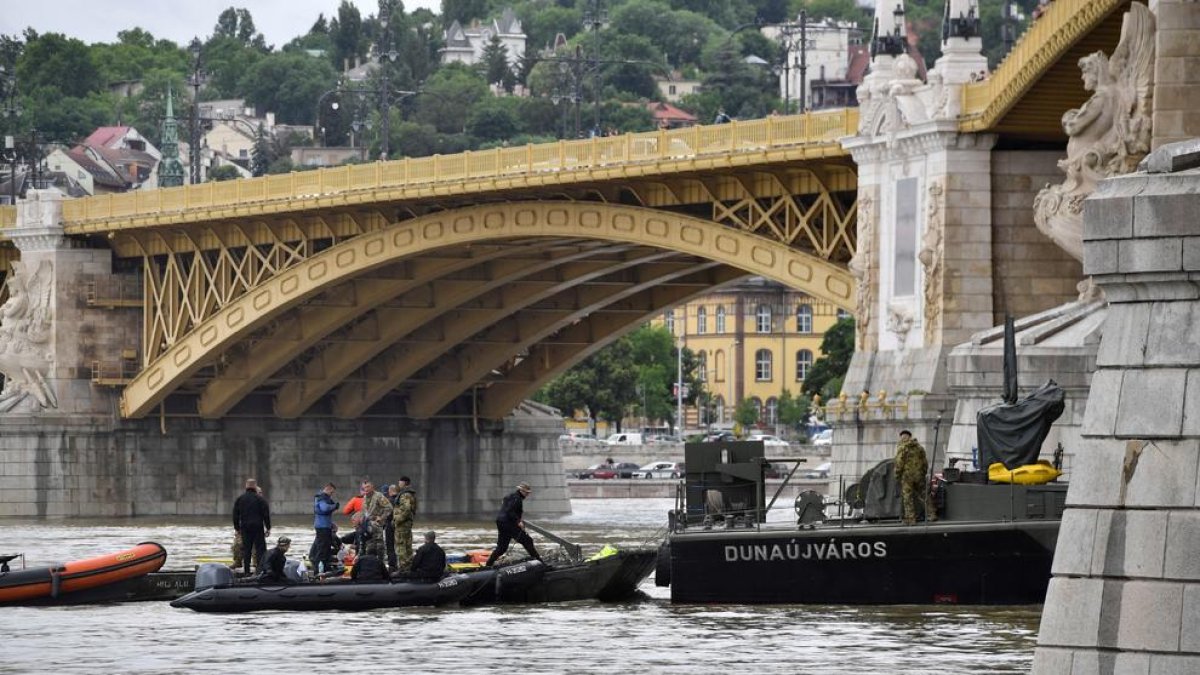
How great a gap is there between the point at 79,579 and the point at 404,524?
564cm

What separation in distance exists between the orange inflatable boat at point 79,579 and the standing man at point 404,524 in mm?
5027

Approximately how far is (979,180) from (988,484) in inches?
883

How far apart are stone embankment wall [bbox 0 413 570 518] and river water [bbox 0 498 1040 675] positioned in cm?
4795

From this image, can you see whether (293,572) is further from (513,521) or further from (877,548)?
(877,548)

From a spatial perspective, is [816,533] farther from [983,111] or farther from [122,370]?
[122,370]

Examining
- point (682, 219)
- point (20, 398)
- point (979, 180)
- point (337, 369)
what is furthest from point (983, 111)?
point (20, 398)

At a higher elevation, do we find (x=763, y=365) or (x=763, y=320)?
(x=763, y=320)

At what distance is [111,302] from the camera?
3632 inches

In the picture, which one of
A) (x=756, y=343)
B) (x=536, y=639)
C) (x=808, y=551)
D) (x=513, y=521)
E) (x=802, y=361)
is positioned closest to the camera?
(x=536, y=639)

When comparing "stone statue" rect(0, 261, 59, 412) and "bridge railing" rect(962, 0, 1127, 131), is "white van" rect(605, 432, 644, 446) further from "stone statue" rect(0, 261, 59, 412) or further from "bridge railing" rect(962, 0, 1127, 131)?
"bridge railing" rect(962, 0, 1127, 131)

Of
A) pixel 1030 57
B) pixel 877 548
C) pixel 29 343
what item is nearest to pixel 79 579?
pixel 877 548

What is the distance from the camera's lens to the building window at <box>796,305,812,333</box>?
17625cm

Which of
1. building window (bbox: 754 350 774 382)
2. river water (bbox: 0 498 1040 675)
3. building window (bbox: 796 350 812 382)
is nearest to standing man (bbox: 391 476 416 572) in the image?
river water (bbox: 0 498 1040 675)

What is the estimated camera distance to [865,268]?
60844mm
